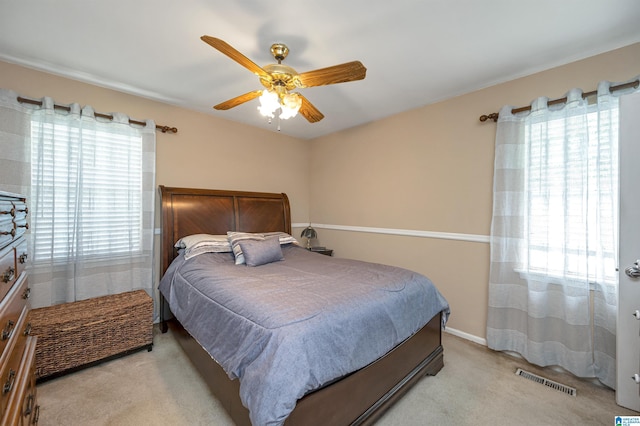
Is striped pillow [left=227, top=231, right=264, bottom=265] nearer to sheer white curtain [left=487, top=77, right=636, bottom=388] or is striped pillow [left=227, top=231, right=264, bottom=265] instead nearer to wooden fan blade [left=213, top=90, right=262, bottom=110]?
wooden fan blade [left=213, top=90, right=262, bottom=110]

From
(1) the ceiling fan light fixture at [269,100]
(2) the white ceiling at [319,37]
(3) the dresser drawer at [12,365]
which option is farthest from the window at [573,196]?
(3) the dresser drawer at [12,365]

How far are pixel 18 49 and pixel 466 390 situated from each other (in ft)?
14.7

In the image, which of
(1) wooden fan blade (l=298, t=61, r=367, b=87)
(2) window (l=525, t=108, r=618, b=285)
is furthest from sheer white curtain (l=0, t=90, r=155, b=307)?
(2) window (l=525, t=108, r=618, b=285)

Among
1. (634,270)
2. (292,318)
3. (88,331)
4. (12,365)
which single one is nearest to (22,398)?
(12,365)

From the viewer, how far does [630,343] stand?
66.3 inches

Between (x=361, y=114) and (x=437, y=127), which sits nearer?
(x=437, y=127)

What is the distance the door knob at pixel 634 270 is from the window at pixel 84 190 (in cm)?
413

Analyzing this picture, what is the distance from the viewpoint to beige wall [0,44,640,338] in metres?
2.47

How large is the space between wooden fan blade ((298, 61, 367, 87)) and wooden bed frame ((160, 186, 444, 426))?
1813 millimetres

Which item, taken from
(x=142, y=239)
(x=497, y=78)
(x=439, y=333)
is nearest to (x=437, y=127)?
(x=497, y=78)

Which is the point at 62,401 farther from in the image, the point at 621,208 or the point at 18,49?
the point at 621,208

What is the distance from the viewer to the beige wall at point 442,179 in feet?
7.85

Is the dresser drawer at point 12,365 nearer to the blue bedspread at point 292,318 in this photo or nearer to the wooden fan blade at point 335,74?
the blue bedspread at point 292,318

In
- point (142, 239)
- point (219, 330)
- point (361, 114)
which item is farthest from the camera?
point (361, 114)
